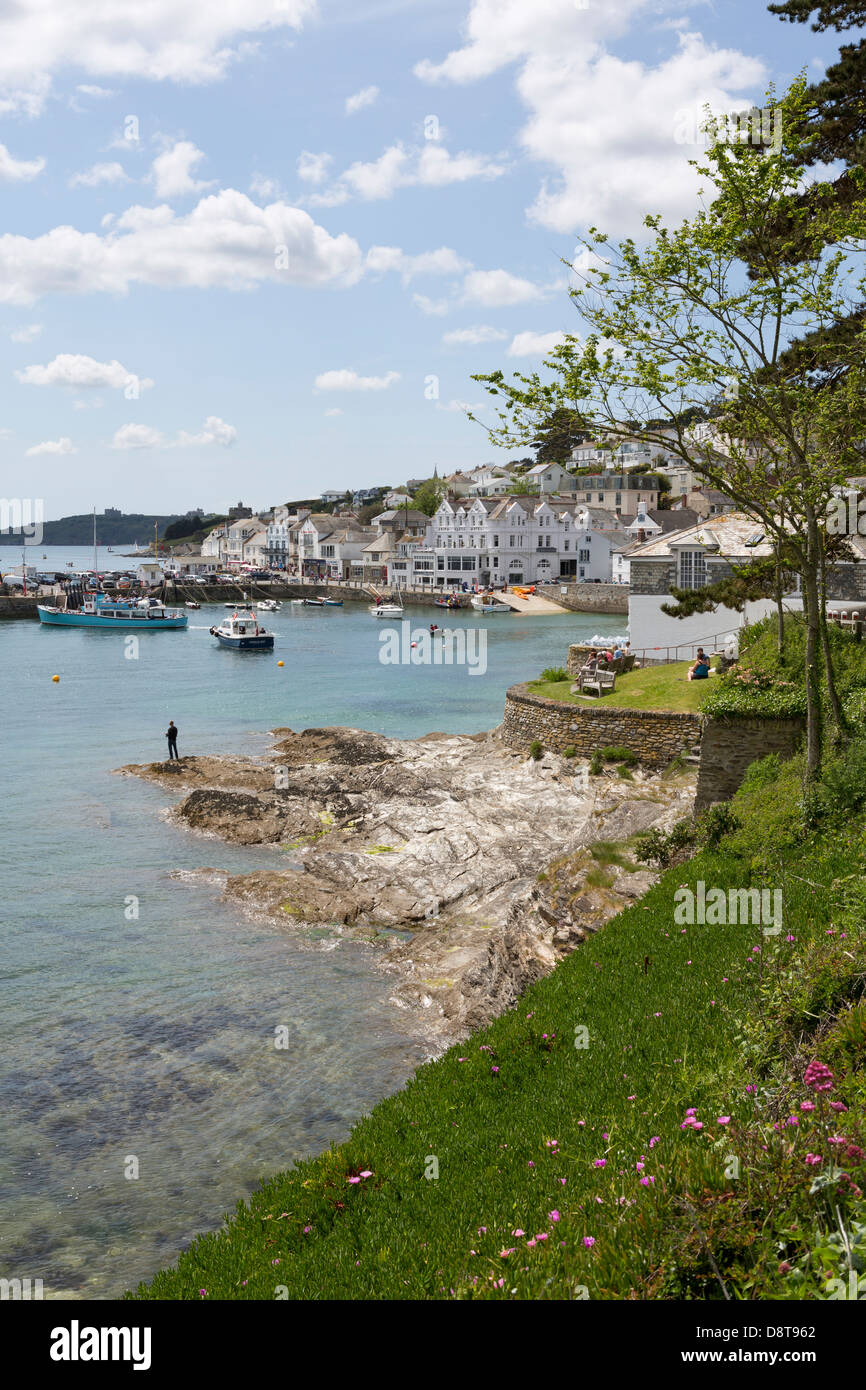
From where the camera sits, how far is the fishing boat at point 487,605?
115m

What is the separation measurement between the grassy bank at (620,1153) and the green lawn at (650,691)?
18904mm

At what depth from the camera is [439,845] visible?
83.7 feet

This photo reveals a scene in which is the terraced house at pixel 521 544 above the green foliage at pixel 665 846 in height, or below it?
above

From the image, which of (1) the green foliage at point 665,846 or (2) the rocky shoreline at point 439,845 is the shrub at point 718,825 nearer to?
(1) the green foliage at point 665,846

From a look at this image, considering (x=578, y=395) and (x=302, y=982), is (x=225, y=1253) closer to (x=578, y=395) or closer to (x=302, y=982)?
(x=302, y=982)

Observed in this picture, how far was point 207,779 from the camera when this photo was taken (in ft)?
115

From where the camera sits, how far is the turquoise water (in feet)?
37.9

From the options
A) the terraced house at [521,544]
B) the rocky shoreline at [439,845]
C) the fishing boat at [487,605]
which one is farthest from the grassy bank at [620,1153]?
the terraced house at [521,544]

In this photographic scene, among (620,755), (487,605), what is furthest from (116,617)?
(620,755)

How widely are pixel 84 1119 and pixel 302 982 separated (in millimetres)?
5322

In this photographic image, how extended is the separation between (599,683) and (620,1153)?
27495 mm

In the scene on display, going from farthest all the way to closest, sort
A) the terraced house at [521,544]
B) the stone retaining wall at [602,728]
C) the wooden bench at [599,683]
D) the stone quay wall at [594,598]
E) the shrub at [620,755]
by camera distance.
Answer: the terraced house at [521,544]
the stone quay wall at [594,598]
the wooden bench at [599,683]
the shrub at [620,755]
the stone retaining wall at [602,728]

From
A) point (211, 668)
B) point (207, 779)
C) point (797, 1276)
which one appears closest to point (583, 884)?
point (797, 1276)

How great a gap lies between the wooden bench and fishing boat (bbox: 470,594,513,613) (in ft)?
262
